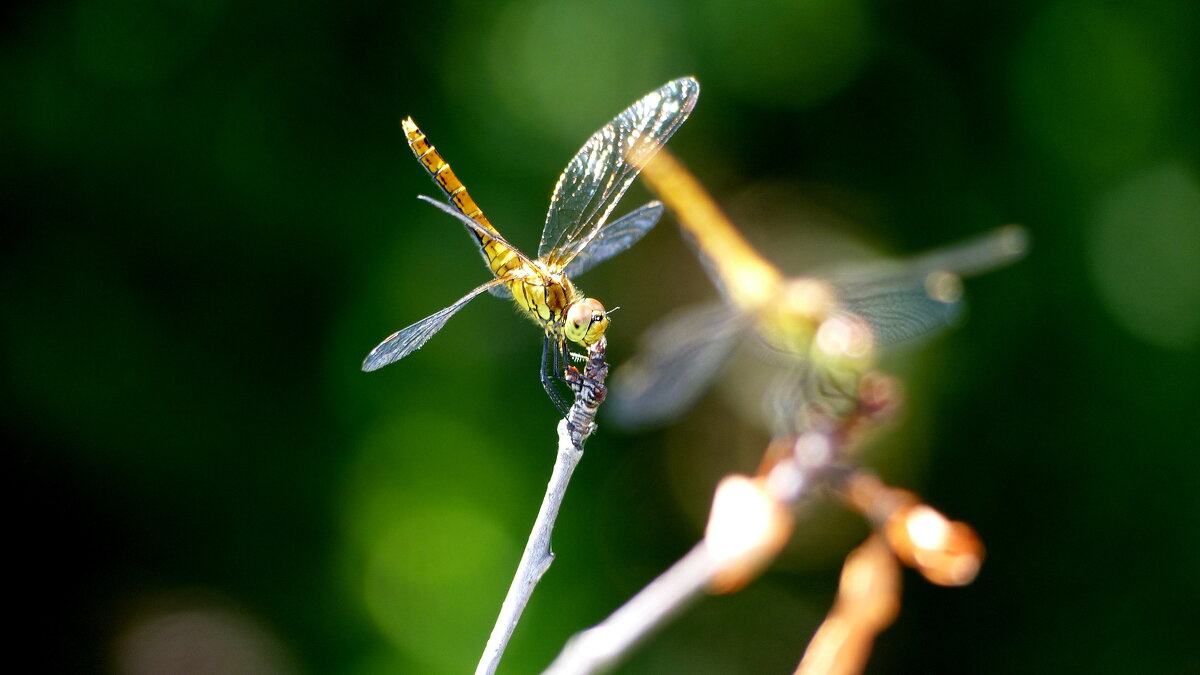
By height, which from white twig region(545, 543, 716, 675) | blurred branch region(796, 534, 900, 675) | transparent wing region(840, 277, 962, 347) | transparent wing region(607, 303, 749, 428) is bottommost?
transparent wing region(840, 277, 962, 347)

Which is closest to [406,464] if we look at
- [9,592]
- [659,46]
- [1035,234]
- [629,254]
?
[629,254]

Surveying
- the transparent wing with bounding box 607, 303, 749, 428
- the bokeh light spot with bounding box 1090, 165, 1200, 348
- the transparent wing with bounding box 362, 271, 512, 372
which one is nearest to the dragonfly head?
the transparent wing with bounding box 362, 271, 512, 372

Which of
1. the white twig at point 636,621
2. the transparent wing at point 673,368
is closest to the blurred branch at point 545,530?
the white twig at point 636,621

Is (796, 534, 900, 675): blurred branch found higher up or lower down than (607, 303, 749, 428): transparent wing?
higher up

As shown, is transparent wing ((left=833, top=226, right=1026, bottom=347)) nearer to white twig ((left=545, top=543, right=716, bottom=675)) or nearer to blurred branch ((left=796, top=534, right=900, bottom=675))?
blurred branch ((left=796, top=534, right=900, bottom=675))

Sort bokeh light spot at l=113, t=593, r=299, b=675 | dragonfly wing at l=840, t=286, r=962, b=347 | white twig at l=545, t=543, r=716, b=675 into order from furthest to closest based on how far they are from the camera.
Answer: bokeh light spot at l=113, t=593, r=299, b=675 < dragonfly wing at l=840, t=286, r=962, b=347 < white twig at l=545, t=543, r=716, b=675

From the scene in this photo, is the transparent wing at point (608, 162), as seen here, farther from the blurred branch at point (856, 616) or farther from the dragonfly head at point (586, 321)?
the blurred branch at point (856, 616)

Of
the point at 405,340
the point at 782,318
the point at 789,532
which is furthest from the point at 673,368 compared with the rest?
the point at 789,532
